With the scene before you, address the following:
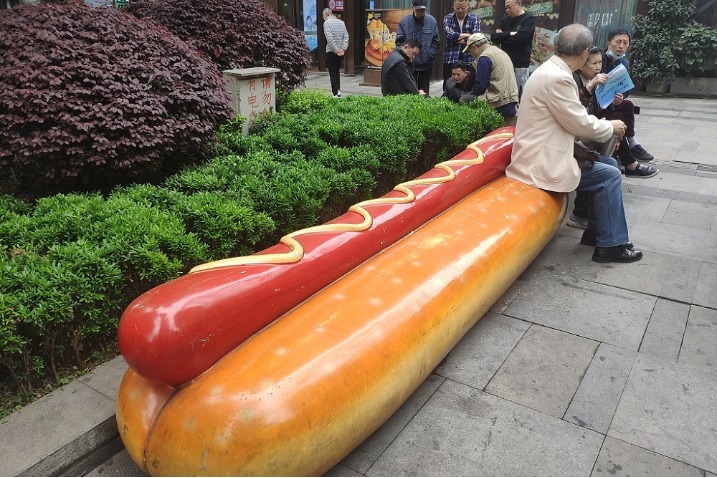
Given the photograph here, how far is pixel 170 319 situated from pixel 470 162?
2.91 metres

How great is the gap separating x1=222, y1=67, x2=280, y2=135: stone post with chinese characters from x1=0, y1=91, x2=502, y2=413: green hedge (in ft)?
0.78

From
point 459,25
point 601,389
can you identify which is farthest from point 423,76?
point 601,389

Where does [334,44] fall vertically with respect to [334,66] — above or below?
above

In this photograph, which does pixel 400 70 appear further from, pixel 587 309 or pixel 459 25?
pixel 587 309

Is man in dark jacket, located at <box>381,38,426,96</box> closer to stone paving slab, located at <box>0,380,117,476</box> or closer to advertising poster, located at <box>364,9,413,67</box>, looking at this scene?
stone paving slab, located at <box>0,380,117,476</box>

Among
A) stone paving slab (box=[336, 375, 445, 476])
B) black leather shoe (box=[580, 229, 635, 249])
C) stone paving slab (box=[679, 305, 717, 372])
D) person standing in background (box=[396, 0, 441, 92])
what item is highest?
person standing in background (box=[396, 0, 441, 92])

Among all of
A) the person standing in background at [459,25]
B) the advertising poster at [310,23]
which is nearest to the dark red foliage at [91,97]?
the person standing in background at [459,25]

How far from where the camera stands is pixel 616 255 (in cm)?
466

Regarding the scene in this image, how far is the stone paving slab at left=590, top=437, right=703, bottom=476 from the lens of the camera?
256 centimetres

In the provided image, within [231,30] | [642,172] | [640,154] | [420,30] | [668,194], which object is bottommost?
[668,194]

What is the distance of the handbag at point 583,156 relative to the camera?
15.0 ft

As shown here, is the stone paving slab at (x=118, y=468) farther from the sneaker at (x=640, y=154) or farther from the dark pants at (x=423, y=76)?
the dark pants at (x=423, y=76)

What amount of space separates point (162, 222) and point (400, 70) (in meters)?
4.84

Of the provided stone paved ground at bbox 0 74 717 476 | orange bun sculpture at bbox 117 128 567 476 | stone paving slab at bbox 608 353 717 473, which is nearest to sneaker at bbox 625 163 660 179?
stone paved ground at bbox 0 74 717 476
